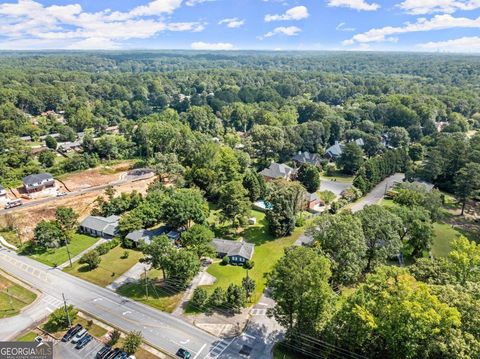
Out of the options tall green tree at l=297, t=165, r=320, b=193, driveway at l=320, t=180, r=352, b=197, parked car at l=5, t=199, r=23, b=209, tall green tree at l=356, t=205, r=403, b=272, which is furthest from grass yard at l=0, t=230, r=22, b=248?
driveway at l=320, t=180, r=352, b=197

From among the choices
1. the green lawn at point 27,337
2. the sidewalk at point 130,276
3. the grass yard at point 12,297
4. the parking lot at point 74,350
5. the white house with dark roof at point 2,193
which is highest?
the white house with dark roof at point 2,193

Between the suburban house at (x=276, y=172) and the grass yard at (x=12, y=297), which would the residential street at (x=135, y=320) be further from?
the suburban house at (x=276, y=172)

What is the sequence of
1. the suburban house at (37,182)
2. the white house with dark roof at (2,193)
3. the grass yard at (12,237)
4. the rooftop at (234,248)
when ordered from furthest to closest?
the suburban house at (37,182), the white house with dark roof at (2,193), the grass yard at (12,237), the rooftop at (234,248)

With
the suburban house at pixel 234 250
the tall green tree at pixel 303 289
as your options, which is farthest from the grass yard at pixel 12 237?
the tall green tree at pixel 303 289

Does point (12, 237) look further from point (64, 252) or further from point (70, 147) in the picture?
point (70, 147)

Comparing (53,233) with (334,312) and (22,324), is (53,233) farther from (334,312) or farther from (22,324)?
(334,312)

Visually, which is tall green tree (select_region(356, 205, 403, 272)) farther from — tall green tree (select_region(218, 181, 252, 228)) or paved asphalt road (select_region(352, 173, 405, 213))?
paved asphalt road (select_region(352, 173, 405, 213))
